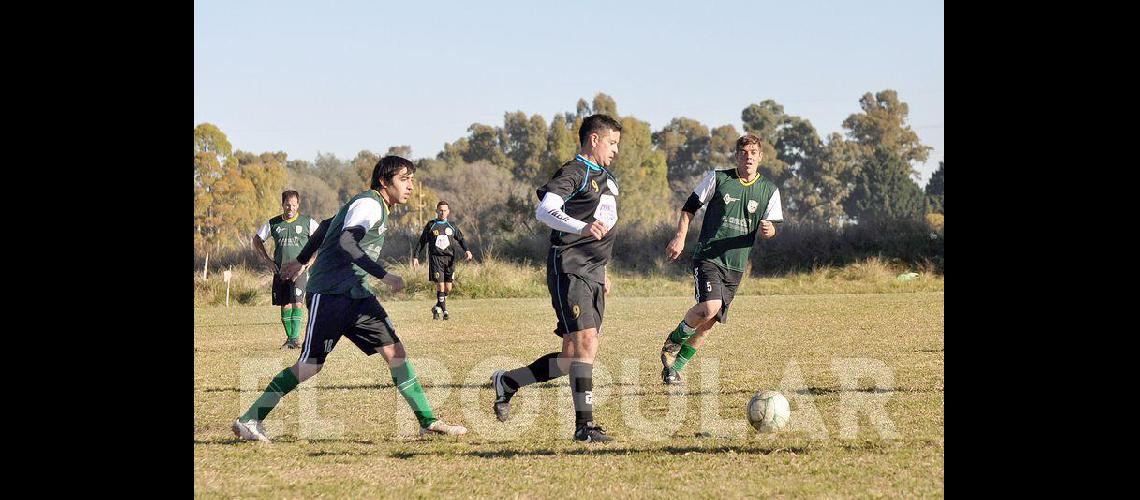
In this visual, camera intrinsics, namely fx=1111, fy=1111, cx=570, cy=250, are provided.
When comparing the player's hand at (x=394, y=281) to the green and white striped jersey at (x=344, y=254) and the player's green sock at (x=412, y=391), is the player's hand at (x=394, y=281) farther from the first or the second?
the player's green sock at (x=412, y=391)

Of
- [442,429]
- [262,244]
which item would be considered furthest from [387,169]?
[262,244]

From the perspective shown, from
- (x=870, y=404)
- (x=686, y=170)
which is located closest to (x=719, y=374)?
(x=870, y=404)

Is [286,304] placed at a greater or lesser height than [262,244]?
lesser

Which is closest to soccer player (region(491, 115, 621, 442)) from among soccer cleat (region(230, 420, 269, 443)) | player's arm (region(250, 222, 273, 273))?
soccer cleat (region(230, 420, 269, 443))

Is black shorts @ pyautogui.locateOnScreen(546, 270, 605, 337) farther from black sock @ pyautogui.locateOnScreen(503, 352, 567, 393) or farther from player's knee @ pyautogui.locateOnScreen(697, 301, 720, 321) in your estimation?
player's knee @ pyautogui.locateOnScreen(697, 301, 720, 321)

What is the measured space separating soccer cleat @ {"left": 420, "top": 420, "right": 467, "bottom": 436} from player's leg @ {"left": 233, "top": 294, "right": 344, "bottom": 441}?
30.8 inches

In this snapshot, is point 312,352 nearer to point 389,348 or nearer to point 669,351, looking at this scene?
point 389,348

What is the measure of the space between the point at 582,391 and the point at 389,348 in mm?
1233

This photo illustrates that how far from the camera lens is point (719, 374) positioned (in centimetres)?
980

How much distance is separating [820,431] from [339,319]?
9.66 feet

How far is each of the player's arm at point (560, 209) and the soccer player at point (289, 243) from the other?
22.3 ft

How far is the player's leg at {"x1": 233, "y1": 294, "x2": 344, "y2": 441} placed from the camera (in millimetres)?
6547

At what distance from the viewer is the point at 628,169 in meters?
65.2
